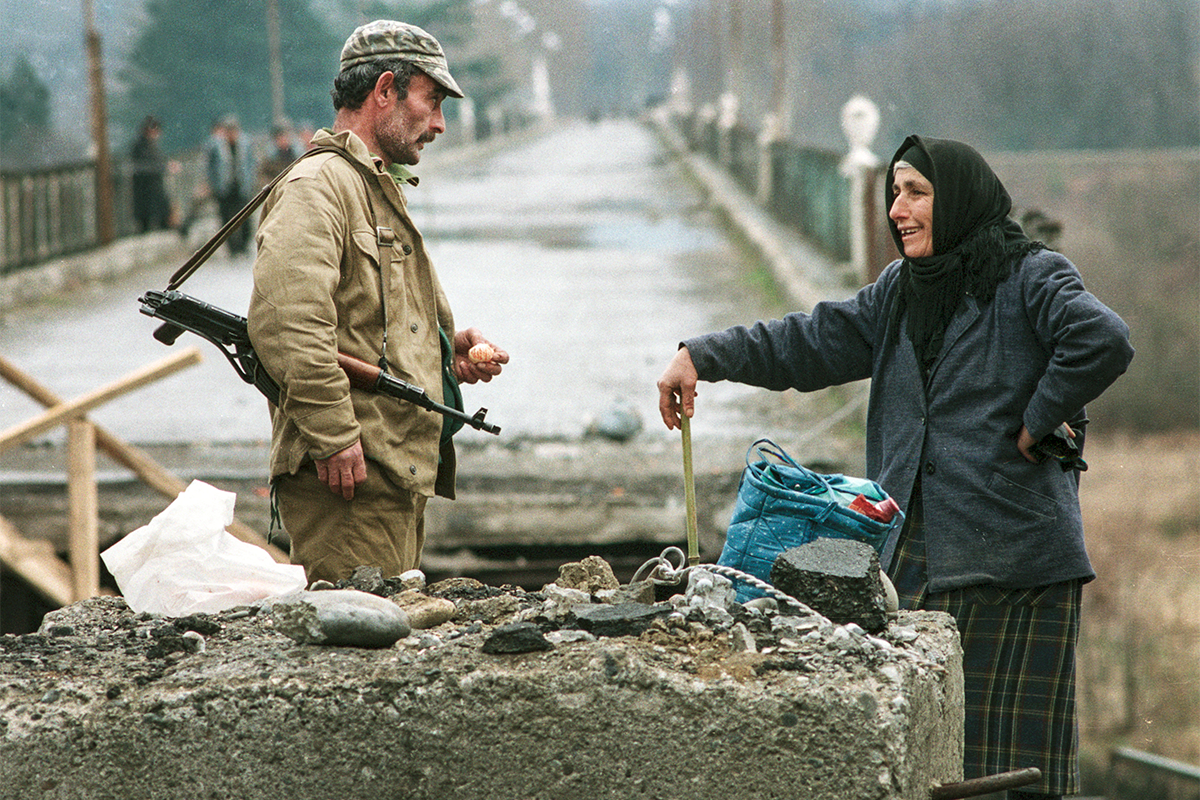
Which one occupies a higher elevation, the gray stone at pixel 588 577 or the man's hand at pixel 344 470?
the man's hand at pixel 344 470

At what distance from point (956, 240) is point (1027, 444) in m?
0.54

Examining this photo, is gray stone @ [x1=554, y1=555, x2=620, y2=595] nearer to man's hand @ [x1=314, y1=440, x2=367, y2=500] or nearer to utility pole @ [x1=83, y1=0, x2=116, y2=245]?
man's hand @ [x1=314, y1=440, x2=367, y2=500]

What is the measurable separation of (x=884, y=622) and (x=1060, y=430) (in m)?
0.80

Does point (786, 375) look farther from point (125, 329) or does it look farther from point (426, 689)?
point (125, 329)

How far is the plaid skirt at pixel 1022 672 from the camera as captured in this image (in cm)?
347

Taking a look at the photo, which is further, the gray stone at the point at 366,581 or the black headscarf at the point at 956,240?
the black headscarf at the point at 956,240

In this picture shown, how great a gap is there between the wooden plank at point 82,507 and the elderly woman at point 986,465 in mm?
4757

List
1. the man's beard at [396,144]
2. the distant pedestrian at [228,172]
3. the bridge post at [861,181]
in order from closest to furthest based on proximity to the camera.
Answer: the man's beard at [396,144] < the bridge post at [861,181] < the distant pedestrian at [228,172]

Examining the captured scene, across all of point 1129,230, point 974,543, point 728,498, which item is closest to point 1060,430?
point 974,543

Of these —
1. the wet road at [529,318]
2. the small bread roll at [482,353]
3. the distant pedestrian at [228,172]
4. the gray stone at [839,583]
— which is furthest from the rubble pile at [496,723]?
the distant pedestrian at [228,172]

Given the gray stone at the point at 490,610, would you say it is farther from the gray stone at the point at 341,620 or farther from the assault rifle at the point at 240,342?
the assault rifle at the point at 240,342

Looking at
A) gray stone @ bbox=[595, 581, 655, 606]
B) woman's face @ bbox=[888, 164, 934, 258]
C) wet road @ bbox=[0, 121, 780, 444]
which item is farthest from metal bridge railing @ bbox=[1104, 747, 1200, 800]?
gray stone @ bbox=[595, 581, 655, 606]

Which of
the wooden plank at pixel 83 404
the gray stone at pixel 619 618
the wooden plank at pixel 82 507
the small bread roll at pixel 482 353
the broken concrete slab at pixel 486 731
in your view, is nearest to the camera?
the broken concrete slab at pixel 486 731

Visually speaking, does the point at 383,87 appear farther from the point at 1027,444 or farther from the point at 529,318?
the point at 529,318
